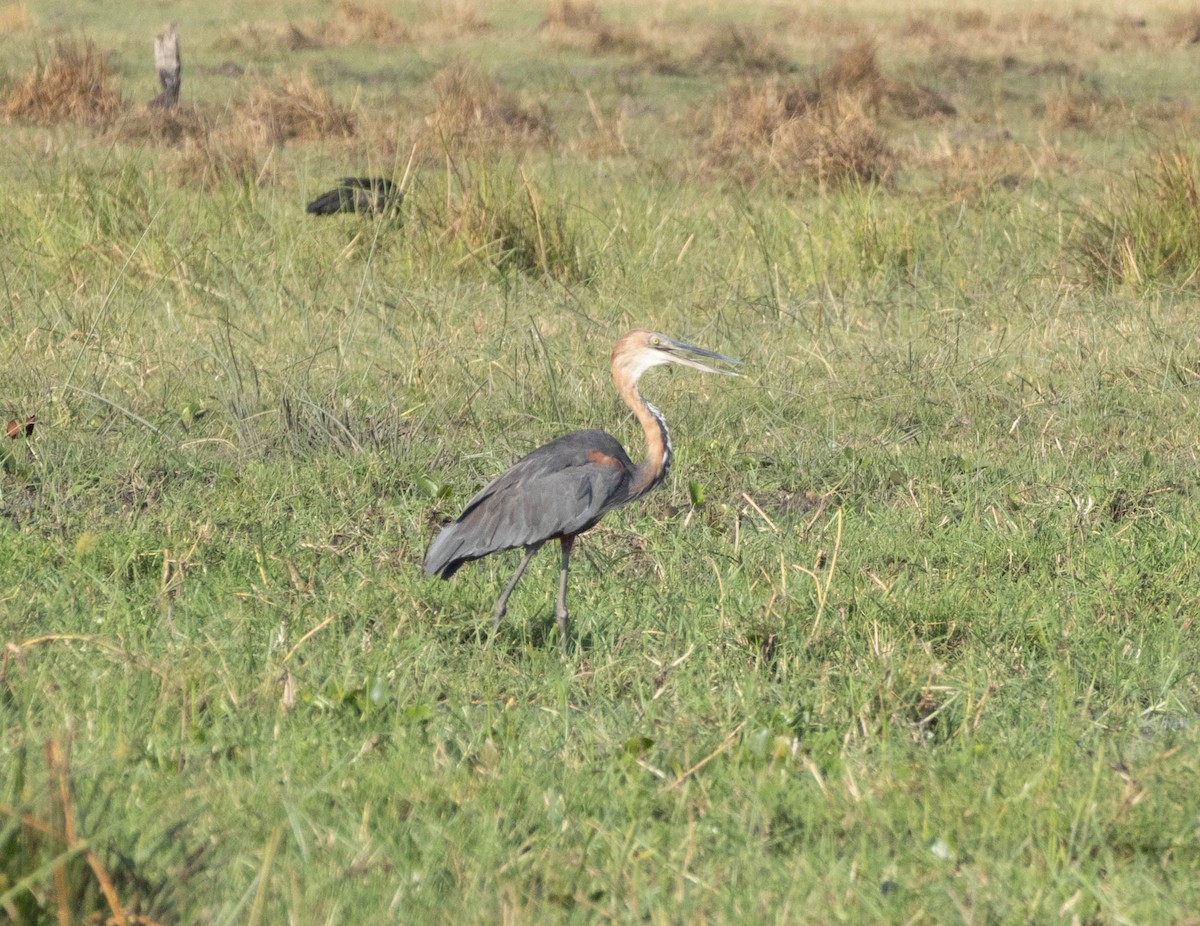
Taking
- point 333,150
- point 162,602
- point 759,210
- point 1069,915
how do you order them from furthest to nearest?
point 333,150 < point 759,210 < point 162,602 < point 1069,915

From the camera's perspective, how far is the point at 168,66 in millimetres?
14414

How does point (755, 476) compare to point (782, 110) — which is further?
point (782, 110)

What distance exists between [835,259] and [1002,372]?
205 centimetres

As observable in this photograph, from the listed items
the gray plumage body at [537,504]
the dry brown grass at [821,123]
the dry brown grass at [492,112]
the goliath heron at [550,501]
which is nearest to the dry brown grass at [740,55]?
the dry brown grass at [821,123]

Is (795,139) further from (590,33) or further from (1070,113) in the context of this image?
(590,33)

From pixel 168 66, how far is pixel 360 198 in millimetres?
7023

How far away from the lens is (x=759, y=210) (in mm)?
9188

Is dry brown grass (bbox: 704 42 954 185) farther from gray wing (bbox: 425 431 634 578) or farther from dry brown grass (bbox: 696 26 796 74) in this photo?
gray wing (bbox: 425 431 634 578)

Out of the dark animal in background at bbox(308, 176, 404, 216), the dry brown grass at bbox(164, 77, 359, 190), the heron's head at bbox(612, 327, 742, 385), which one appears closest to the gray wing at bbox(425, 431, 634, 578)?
the heron's head at bbox(612, 327, 742, 385)

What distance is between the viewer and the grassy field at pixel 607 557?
2.55 m

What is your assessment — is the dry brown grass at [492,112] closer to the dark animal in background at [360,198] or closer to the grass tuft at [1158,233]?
the dark animal in background at [360,198]

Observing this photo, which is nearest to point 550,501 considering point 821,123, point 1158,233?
point 1158,233

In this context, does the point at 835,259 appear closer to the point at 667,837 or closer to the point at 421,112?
the point at 667,837

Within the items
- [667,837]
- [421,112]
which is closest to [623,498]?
[667,837]
